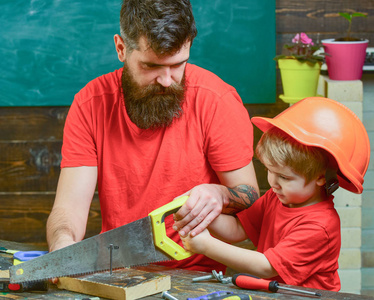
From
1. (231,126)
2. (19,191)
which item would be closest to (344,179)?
(231,126)

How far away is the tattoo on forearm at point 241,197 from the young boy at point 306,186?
0.22m

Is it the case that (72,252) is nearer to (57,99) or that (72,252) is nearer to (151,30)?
(151,30)

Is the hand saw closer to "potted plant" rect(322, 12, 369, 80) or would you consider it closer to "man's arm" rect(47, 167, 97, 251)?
"man's arm" rect(47, 167, 97, 251)

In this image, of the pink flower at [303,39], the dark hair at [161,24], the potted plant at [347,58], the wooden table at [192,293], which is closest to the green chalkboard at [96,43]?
the pink flower at [303,39]

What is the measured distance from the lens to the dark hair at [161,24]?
1942 millimetres

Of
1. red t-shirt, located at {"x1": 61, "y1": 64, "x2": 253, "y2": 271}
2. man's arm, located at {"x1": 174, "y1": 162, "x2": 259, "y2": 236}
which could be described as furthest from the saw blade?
red t-shirt, located at {"x1": 61, "y1": 64, "x2": 253, "y2": 271}

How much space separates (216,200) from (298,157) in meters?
0.30

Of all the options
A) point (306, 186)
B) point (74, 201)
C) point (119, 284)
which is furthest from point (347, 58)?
point (119, 284)

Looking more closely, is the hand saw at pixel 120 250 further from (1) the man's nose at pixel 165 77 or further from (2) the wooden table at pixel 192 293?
(1) the man's nose at pixel 165 77

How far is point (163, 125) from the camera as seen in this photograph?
2127 mm

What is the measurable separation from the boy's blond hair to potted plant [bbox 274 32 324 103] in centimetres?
114

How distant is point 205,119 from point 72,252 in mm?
687

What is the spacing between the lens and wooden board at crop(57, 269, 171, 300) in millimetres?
1546

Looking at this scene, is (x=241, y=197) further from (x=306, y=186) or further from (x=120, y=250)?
(x=120, y=250)
